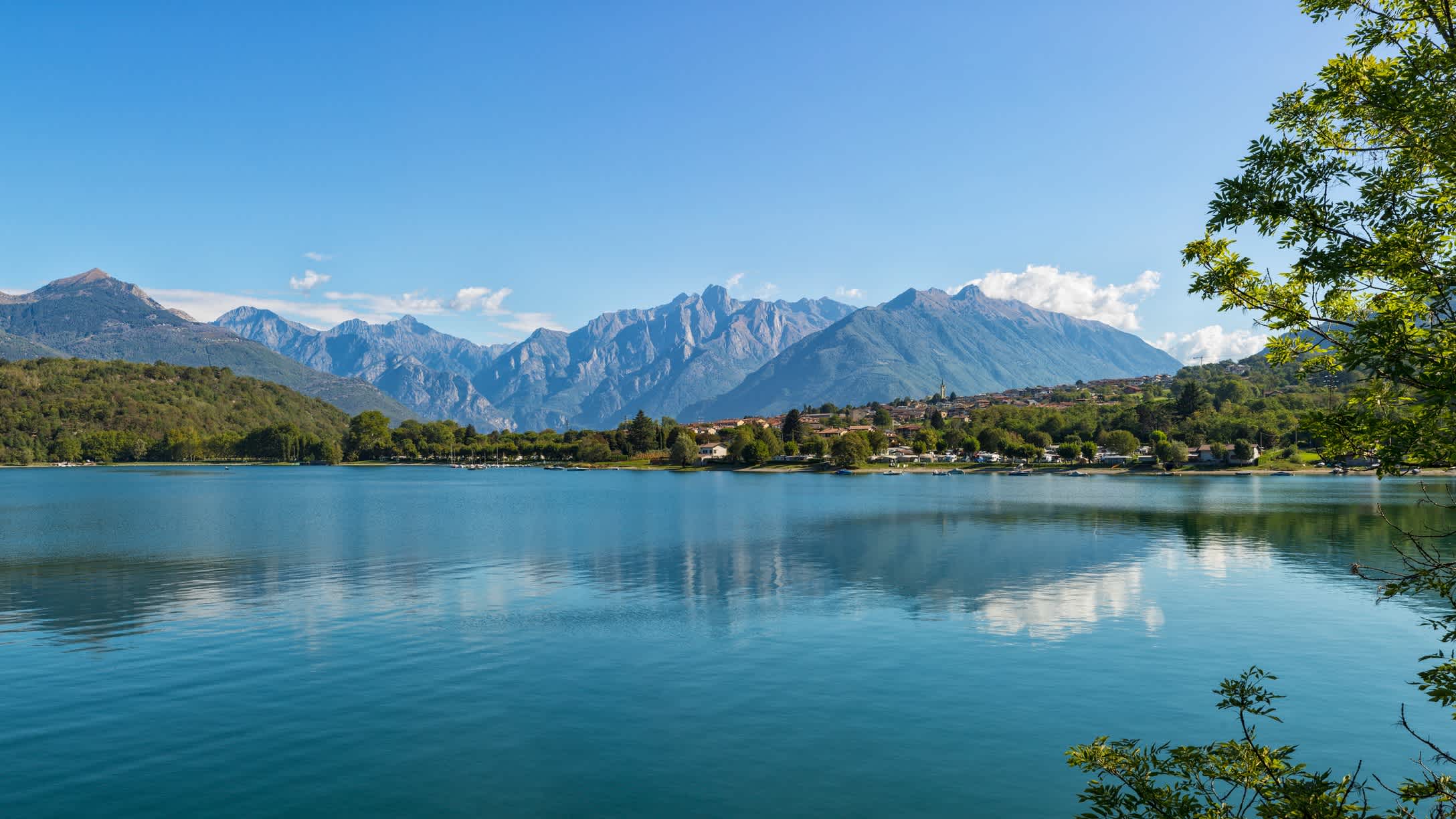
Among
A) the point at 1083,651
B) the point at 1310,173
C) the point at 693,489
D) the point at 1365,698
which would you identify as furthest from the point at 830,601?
the point at 693,489

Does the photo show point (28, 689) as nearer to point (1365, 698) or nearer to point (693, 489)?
point (1365, 698)

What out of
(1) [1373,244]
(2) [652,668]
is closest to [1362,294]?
(1) [1373,244]

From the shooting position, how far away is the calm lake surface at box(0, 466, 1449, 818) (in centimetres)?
2230

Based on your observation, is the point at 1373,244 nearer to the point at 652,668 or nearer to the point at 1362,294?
the point at 1362,294

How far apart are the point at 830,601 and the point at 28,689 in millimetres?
35358

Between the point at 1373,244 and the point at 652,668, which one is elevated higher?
the point at 1373,244

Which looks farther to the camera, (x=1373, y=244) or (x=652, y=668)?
(x=652, y=668)

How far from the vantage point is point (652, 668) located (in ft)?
110

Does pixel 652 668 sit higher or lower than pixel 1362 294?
lower

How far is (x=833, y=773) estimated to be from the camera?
22812mm

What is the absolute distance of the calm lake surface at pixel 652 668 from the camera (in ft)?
73.2

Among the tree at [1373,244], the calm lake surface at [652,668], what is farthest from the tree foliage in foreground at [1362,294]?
the calm lake surface at [652,668]

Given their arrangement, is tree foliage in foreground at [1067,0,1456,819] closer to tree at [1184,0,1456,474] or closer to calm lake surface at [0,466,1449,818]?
tree at [1184,0,1456,474]

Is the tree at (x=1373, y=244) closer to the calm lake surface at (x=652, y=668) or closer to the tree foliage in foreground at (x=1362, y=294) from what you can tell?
the tree foliage in foreground at (x=1362, y=294)
